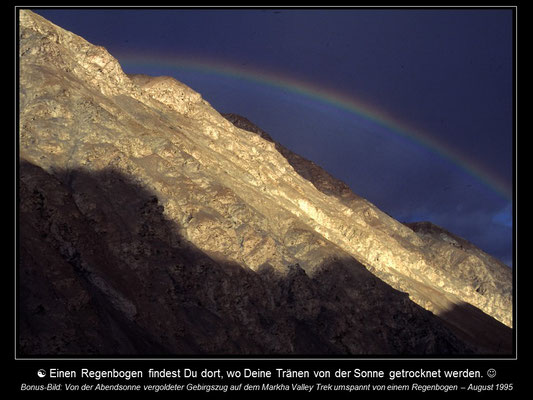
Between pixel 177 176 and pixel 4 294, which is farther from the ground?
pixel 177 176

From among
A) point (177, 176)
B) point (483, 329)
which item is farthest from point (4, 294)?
point (483, 329)

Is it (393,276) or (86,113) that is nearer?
(86,113)

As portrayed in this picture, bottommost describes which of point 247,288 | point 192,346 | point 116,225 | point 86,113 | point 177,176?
point 192,346

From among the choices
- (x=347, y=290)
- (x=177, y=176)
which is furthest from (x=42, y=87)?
(x=347, y=290)

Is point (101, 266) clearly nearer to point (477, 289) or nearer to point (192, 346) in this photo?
point (192, 346)

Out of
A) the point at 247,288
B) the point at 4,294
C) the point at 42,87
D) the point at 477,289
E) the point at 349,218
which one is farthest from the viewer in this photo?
the point at 477,289

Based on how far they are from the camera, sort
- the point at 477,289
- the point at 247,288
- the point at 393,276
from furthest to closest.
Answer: the point at 477,289
the point at 393,276
the point at 247,288

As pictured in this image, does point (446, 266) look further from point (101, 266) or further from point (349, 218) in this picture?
point (101, 266)
